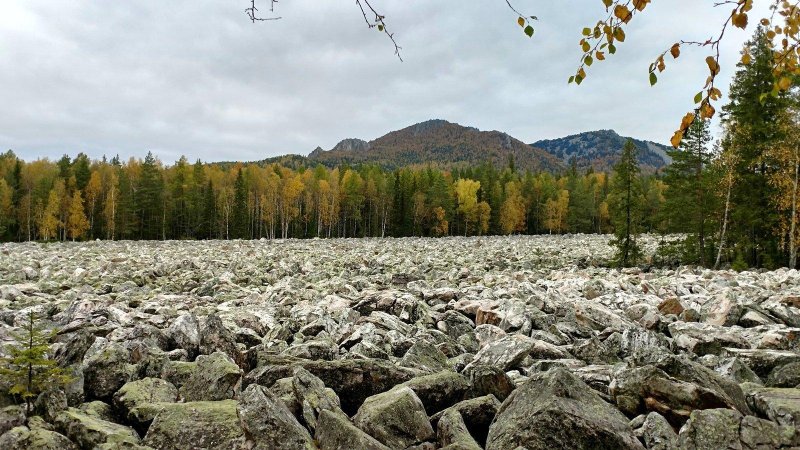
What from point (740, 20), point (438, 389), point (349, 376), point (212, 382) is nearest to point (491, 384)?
point (438, 389)

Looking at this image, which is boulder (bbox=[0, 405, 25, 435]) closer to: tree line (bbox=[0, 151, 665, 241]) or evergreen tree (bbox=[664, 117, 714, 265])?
evergreen tree (bbox=[664, 117, 714, 265])

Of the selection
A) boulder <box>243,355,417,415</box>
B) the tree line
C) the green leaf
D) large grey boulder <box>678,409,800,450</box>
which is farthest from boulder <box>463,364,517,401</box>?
the tree line

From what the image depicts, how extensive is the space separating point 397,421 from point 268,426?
1034 mm

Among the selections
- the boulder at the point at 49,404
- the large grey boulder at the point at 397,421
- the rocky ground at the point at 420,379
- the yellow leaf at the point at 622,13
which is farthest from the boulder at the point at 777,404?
the boulder at the point at 49,404

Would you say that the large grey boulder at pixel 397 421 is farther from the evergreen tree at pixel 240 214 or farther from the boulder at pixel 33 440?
the evergreen tree at pixel 240 214

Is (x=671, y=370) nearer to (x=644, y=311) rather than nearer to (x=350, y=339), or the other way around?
(x=350, y=339)

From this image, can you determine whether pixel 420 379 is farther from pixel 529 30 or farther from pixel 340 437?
Result: pixel 529 30

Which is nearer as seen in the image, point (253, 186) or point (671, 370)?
point (671, 370)

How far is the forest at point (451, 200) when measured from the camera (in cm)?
2473

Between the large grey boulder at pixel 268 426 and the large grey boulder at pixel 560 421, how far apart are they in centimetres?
146

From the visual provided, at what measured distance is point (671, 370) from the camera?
4473mm

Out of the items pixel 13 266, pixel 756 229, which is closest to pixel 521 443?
pixel 13 266

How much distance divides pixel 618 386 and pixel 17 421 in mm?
4890

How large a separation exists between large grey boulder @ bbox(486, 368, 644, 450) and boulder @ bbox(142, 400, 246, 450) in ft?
6.46
